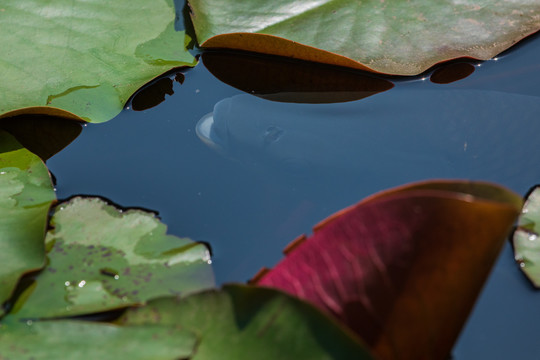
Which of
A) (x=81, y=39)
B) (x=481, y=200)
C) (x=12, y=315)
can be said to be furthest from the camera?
(x=81, y=39)

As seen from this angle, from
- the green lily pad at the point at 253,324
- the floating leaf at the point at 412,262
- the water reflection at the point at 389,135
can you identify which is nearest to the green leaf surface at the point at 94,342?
the green lily pad at the point at 253,324

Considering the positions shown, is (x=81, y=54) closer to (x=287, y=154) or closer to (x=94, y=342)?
(x=287, y=154)

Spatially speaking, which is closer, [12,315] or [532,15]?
[12,315]

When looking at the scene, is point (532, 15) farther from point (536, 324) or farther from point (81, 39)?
point (81, 39)

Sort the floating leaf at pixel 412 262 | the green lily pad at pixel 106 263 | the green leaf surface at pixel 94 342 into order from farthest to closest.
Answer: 1. the green lily pad at pixel 106 263
2. the green leaf surface at pixel 94 342
3. the floating leaf at pixel 412 262

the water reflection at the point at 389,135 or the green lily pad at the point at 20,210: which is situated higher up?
the water reflection at the point at 389,135

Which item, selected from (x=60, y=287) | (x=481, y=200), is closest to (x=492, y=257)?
(x=481, y=200)

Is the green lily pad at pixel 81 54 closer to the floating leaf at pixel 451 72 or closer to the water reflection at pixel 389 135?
the water reflection at pixel 389 135
